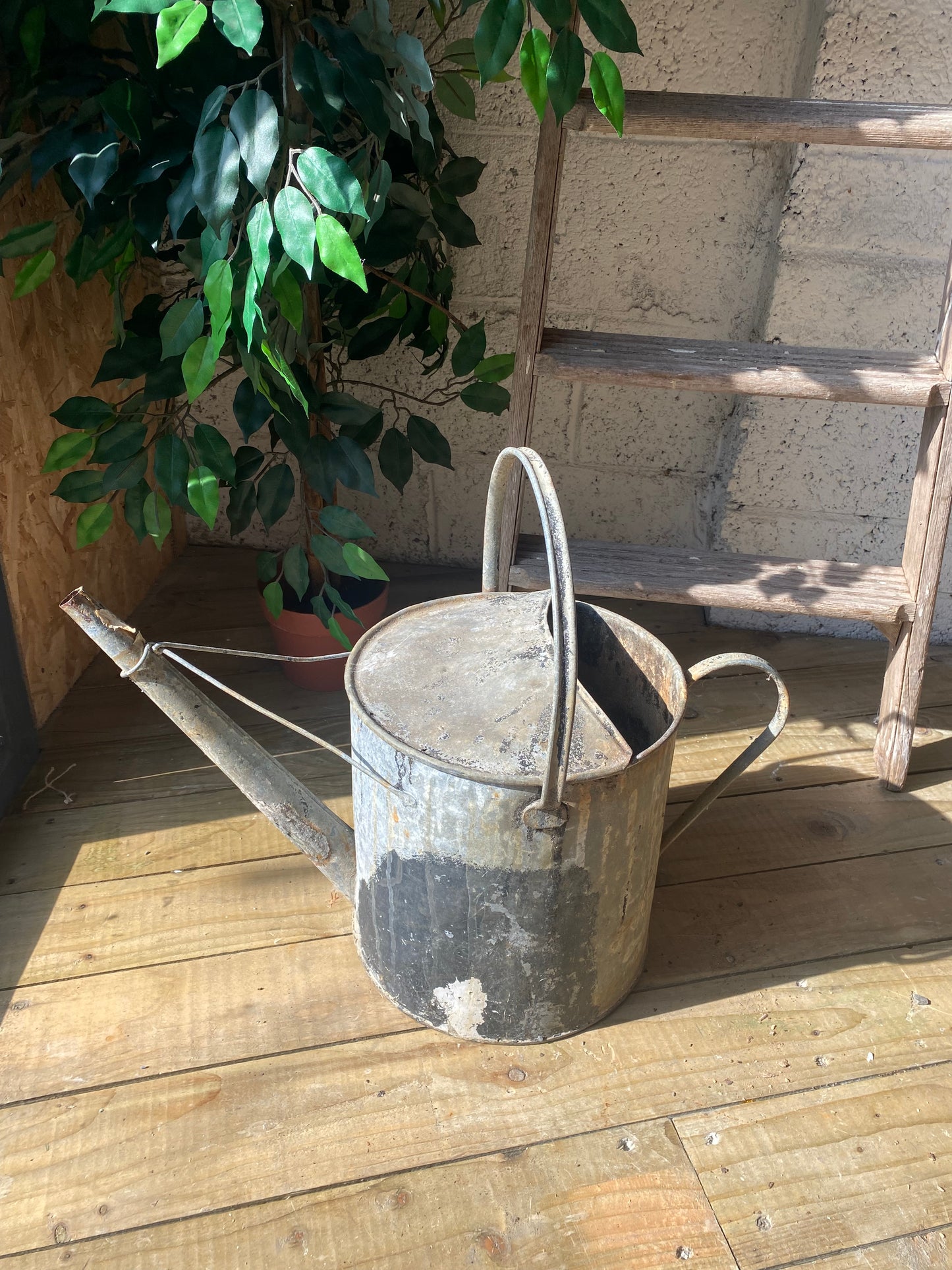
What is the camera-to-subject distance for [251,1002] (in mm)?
1271

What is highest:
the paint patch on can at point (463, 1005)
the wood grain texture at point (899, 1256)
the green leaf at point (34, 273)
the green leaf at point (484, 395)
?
the green leaf at point (34, 273)

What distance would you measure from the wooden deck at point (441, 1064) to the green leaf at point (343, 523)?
41 centimetres

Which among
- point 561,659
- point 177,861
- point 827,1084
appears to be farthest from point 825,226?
point 177,861

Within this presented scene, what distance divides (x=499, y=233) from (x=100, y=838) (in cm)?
132

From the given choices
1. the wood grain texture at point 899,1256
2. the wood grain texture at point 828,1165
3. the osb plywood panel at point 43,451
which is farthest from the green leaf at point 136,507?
the wood grain texture at point 899,1256

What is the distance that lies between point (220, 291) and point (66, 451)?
1.47 feet

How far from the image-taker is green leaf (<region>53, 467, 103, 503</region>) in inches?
58.1

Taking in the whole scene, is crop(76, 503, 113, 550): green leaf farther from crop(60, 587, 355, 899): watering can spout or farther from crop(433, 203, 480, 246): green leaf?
crop(433, 203, 480, 246): green leaf

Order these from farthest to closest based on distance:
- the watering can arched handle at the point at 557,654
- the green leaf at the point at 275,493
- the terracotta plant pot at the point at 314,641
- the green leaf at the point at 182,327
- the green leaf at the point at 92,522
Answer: the terracotta plant pot at the point at 314,641
the green leaf at the point at 275,493
the green leaf at the point at 92,522
the green leaf at the point at 182,327
the watering can arched handle at the point at 557,654

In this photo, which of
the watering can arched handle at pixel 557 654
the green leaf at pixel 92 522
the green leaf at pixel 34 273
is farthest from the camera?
the green leaf at pixel 92 522

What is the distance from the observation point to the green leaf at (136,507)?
1510mm

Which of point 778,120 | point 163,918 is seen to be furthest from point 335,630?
point 778,120

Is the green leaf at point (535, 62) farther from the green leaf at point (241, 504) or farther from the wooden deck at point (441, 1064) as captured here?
the wooden deck at point (441, 1064)

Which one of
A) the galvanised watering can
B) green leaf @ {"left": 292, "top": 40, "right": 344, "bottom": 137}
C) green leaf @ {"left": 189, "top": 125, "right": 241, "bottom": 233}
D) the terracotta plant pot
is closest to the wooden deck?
the galvanised watering can
